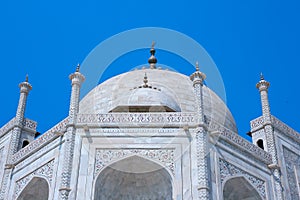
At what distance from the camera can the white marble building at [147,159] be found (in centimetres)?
1286

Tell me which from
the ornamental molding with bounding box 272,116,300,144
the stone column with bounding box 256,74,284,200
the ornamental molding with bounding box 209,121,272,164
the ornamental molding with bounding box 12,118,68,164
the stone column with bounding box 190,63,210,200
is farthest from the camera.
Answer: the ornamental molding with bounding box 272,116,300,144

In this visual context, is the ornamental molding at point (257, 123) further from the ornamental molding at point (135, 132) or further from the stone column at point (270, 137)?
the ornamental molding at point (135, 132)

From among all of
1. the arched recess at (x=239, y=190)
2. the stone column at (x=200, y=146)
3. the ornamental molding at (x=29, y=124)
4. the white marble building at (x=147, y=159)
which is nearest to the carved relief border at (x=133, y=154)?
the white marble building at (x=147, y=159)

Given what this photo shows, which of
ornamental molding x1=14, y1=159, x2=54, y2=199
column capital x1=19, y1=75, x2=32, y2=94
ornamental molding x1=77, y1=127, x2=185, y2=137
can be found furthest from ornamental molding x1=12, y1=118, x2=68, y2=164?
column capital x1=19, y1=75, x2=32, y2=94

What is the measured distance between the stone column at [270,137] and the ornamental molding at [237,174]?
19.1 inches

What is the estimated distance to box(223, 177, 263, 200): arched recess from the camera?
14.0 meters

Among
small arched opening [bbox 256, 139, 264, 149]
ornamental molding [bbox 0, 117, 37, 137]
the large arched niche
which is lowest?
the large arched niche

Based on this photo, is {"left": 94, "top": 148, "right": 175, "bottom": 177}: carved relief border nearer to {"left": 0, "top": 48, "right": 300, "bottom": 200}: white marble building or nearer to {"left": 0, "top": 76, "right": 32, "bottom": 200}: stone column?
{"left": 0, "top": 48, "right": 300, "bottom": 200}: white marble building

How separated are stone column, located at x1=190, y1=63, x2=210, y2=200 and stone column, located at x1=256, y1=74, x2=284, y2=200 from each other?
2.83 meters

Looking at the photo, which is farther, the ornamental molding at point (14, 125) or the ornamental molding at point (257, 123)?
the ornamental molding at point (14, 125)

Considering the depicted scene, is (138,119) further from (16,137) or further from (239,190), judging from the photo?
Result: (16,137)

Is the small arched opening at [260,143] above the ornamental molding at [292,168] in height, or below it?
above

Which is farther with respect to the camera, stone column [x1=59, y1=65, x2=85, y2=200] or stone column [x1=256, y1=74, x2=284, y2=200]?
stone column [x1=256, y1=74, x2=284, y2=200]

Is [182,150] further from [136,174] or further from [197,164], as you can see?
[136,174]
